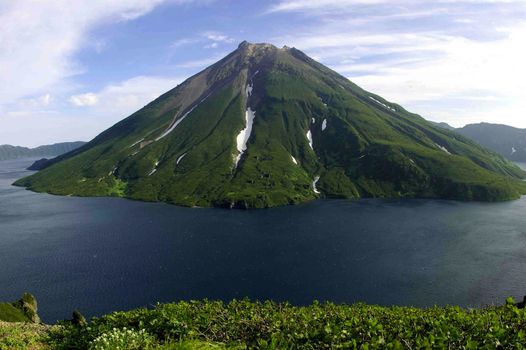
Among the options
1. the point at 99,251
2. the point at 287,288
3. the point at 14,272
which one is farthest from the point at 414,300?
the point at 14,272

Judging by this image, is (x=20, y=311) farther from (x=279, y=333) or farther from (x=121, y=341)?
(x=279, y=333)

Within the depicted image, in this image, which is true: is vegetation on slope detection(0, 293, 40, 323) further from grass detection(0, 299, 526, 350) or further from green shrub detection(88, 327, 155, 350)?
green shrub detection(88, 327, 155, 350)

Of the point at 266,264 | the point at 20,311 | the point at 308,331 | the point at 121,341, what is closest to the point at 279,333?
the point at 308,331

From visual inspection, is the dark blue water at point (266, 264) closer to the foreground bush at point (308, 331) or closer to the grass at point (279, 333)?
the grass at point (279, 333)

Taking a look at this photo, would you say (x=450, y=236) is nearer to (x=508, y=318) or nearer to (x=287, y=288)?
(x=287, y=288)

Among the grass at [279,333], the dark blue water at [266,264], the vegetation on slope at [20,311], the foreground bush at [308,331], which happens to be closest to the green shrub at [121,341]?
the grass at [279,333]

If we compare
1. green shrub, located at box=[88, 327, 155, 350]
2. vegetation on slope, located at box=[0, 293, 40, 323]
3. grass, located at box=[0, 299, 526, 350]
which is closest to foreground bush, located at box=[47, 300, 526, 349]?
grass, located at box=[0, 299, 526, 350]

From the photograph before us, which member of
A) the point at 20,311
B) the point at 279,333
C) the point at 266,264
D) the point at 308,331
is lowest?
the point at 266,264
